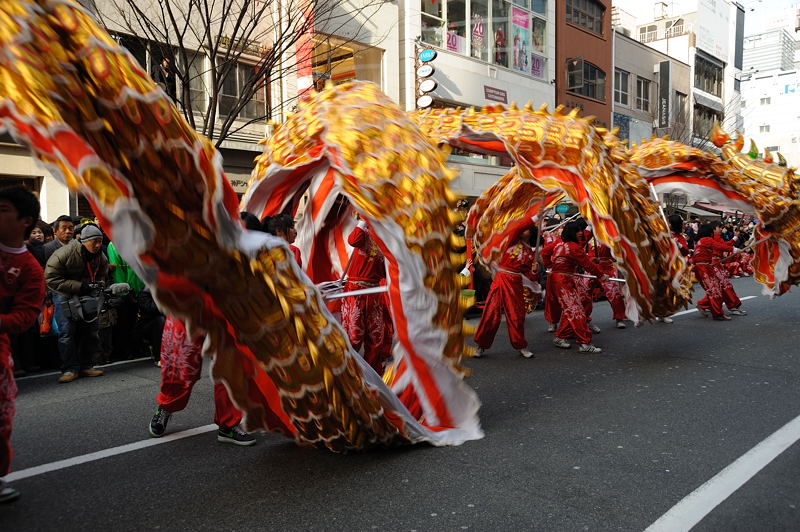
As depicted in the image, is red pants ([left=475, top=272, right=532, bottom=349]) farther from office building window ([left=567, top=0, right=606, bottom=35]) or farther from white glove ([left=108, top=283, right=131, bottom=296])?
office building window ([left=567, top=0, right=606, bottom=35])

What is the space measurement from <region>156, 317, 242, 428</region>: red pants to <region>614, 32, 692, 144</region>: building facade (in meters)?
24.8

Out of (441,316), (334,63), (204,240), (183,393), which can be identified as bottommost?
(183,393)

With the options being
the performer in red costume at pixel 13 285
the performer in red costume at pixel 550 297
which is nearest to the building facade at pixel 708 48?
the performer in red costume at pixel 550 297

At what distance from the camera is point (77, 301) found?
608cm

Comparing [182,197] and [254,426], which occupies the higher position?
[182,197]

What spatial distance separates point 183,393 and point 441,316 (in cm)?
167

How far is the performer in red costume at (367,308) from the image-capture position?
5363 mm

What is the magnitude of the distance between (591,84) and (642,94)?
4847 millimetres

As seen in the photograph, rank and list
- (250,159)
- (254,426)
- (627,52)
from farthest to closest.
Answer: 1. (627,52)
2. (250,159)
3. (254,426)

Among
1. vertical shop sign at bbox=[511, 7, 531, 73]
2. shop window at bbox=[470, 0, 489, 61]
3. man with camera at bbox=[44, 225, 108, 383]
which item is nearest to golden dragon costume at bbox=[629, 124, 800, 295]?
man with camera at bbox=[44, 225, 108, 383]

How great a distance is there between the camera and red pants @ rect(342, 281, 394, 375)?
5.37 metres

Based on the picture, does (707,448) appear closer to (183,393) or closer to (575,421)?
(575,421)

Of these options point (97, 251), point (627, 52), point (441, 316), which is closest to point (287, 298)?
point (441, 316)

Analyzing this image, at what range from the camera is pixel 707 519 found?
9.61 ft
